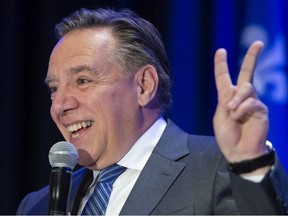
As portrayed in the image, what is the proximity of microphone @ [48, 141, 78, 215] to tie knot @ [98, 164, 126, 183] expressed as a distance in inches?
13.2

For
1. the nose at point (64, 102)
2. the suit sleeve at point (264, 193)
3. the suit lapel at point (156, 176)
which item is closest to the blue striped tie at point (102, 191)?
the suit lapel at point (156, 176)

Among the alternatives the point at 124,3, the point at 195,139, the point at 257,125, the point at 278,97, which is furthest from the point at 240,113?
the point at 124,3

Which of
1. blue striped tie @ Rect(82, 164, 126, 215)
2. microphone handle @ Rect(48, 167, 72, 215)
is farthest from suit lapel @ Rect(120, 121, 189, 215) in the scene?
microphone handle @ Rect(48, 167, 72, 215)

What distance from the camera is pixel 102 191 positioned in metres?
2.12

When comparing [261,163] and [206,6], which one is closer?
[261,163]

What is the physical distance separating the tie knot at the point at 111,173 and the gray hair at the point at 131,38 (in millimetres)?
331

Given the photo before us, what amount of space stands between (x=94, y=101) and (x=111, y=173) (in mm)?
249

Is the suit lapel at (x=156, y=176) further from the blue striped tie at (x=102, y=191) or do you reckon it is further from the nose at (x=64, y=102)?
Result: the nose at (x=64, y=102)

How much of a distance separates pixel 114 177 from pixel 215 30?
0.88 m

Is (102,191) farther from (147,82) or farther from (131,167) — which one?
(147,82)

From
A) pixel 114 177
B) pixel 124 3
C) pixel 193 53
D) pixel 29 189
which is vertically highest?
pixel 124 3

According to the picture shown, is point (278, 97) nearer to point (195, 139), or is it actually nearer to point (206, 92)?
point (206, 92)

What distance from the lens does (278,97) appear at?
2557mm

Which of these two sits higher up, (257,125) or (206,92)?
(257,125)
